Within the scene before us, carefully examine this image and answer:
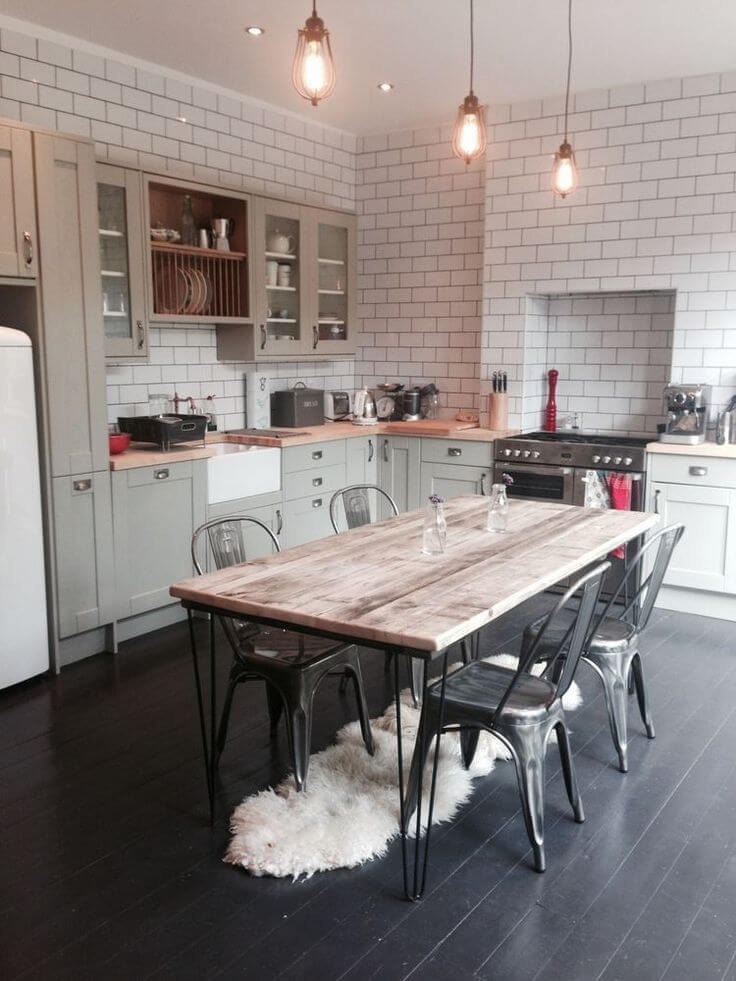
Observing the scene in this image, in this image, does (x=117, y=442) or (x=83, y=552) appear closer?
(x=83, y=552)

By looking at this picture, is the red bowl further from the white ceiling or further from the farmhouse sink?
the white ceiling

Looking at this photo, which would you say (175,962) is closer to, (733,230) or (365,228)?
(733,230)

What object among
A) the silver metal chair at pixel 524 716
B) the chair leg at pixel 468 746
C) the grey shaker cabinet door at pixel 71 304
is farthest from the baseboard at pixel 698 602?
the grey shaker cabinet door at pixel 71 304

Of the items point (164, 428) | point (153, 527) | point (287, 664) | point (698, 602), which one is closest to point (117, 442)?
point (164, 428)

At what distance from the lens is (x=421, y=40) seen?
14.3ft

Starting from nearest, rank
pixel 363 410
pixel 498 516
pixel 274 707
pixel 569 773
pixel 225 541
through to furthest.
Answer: pixel 569 773 → pixel 225 541 → pixel 274 707 → pixel 498 516 → pixel 363 410

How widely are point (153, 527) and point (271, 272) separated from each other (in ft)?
6.56

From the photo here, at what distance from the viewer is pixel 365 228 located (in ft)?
21.5

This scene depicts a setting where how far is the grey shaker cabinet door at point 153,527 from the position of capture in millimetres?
4238

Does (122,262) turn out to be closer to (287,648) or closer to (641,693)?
(287,648)

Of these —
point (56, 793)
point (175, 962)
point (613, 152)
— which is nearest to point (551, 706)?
point (175, 962)

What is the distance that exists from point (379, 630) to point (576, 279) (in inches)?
149

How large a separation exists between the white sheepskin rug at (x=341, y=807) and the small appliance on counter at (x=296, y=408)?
115 inches

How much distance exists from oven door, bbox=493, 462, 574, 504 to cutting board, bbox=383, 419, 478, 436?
42 centimetres
